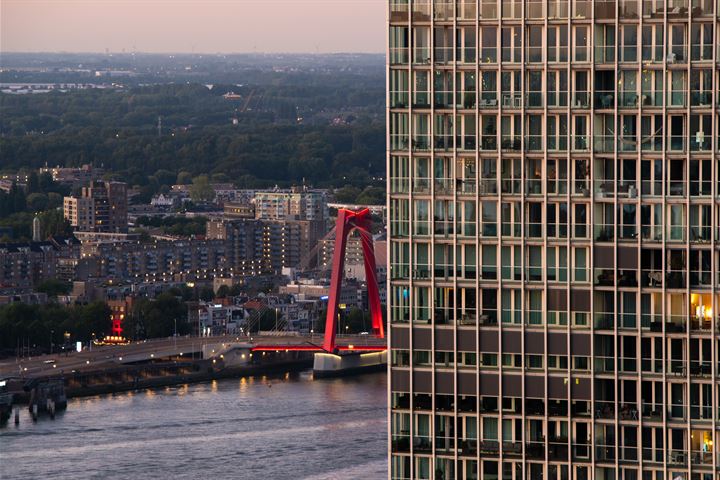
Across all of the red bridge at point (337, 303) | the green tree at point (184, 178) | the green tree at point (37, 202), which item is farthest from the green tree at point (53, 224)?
the red bridge at point (337, 303)

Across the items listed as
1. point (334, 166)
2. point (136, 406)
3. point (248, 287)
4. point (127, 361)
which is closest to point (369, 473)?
point (136, 406)

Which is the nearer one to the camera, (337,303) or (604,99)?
(604,99)

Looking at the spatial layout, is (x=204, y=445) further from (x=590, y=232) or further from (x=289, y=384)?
(x=590, y=232)

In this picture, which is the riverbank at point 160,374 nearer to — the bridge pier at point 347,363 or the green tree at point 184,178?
the bridge pier at point 347,363

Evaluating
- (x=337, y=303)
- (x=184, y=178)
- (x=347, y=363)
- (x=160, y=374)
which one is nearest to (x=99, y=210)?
(x=184, y=178)

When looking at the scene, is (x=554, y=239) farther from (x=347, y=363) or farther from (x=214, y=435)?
(x=347, y=363)
